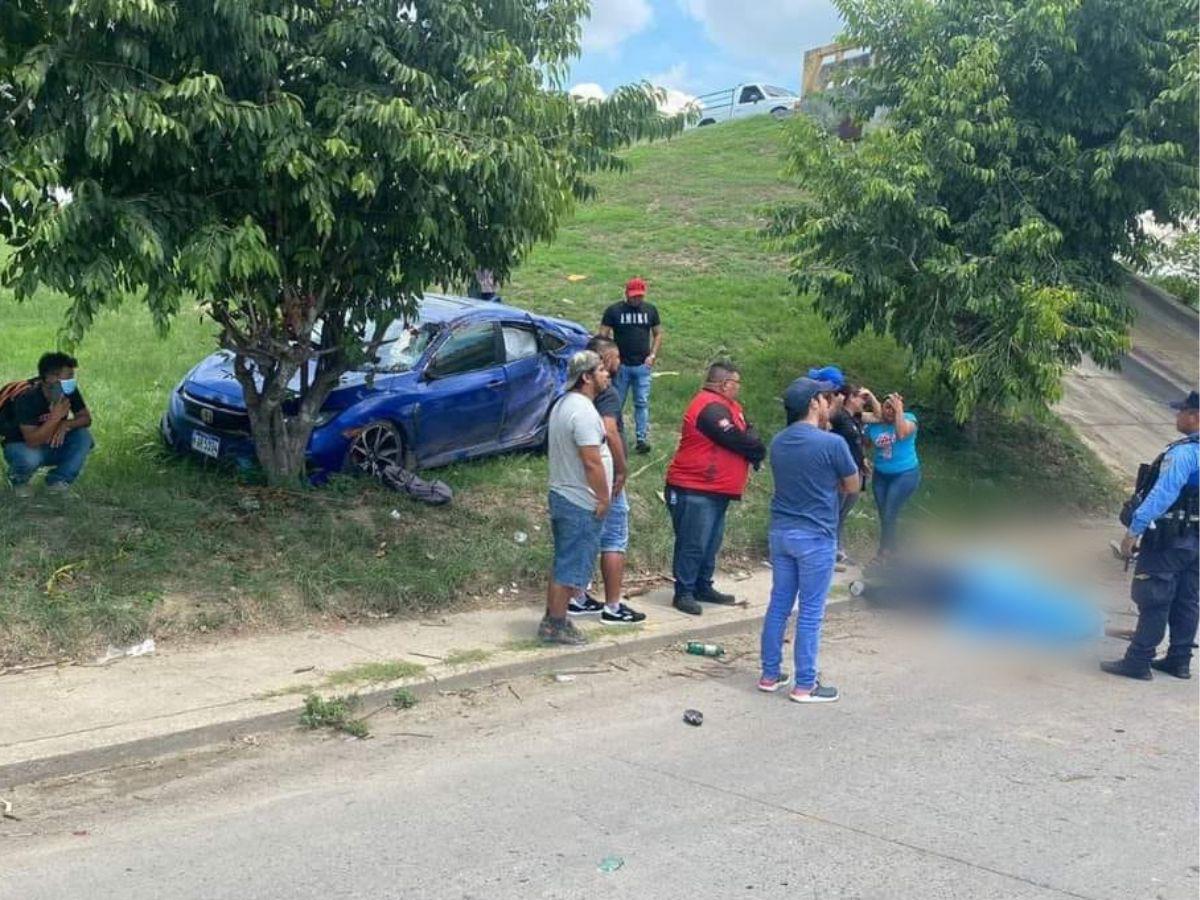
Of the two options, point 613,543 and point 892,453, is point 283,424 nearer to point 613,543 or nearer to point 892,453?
point 613,543

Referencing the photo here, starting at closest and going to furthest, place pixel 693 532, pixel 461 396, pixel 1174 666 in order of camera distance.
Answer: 1. pixel 1174 666
2. pixel 693 532
3. pixel 461 396

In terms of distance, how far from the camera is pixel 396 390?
32.4ft

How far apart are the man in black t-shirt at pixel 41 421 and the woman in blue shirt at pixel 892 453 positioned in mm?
5950

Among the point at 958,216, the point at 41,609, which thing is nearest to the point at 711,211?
the point at 958,216

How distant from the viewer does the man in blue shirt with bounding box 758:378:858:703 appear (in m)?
6.71

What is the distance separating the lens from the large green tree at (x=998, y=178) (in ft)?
41.5

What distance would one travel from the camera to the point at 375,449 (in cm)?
969

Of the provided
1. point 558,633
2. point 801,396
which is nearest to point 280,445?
point 558,633

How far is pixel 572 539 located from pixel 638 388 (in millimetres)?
4543

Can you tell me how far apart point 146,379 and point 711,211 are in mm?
14122

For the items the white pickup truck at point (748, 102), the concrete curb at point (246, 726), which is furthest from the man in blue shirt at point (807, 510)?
the white pickup truck at point (748, 102)

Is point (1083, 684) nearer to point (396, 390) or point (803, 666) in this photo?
point (803, 666)

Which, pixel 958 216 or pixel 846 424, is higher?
pixel 958 216

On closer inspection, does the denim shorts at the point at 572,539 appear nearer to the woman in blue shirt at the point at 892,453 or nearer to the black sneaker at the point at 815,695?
the black sneaker at the point at 815,695
